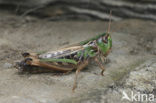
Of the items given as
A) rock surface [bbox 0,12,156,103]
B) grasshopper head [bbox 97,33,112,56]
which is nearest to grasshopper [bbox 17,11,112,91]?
grasshopper head [bbox 97,33,112,56]

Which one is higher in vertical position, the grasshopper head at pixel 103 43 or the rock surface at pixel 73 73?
the grasshopper head at pixel 103 43

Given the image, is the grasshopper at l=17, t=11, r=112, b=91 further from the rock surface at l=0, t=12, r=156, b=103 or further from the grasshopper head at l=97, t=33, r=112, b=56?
the rock surface at l=0, t=12, r=156, b=103

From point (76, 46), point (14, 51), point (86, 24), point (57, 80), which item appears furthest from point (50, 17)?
point (57, 80)

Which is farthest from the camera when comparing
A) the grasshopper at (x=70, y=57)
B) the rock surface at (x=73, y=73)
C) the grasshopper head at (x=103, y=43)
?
the grasshopper head at (x=103, y=43)

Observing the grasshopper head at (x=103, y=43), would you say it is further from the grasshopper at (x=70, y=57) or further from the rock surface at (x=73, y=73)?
the rock surface at (x=73, y=73)

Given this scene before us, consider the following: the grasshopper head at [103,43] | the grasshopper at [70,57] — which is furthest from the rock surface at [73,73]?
the grasshopper head at [103,43]

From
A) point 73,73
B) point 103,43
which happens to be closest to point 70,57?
point 73,73

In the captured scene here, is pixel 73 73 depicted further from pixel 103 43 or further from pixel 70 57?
pixel 103 43

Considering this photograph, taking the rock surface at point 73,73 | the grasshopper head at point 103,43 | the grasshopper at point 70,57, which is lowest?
the rock surface at point 73,73
